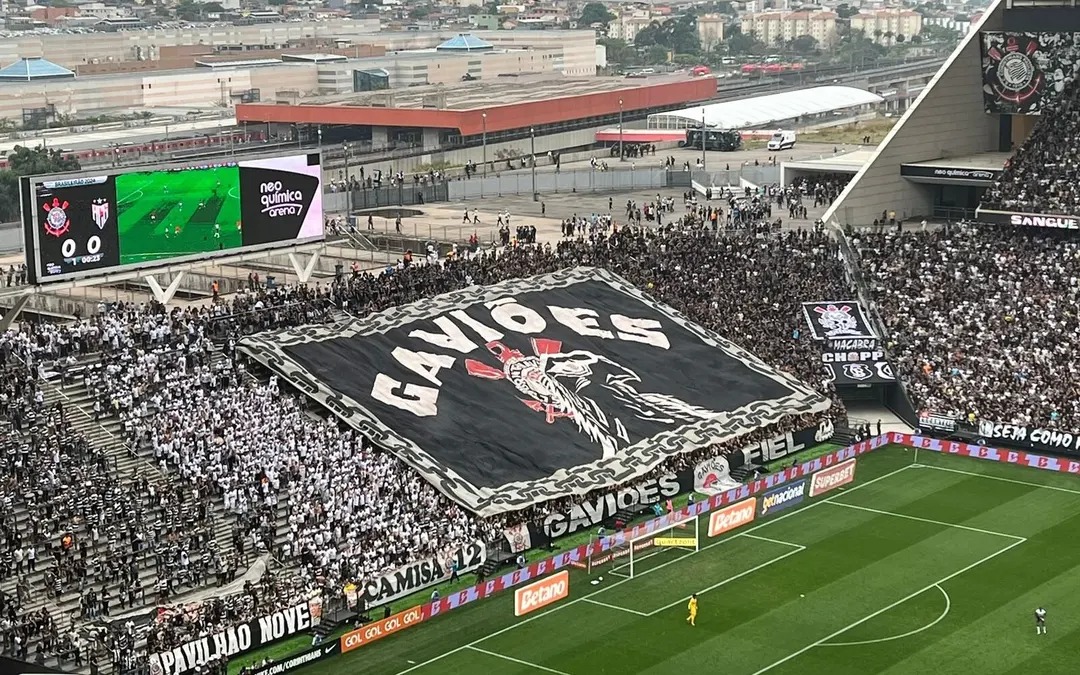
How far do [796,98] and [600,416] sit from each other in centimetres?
10627

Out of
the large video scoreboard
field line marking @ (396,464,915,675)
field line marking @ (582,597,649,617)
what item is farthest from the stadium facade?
field line marking @ (582,597,649,617)

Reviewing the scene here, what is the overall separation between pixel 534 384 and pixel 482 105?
75.0m

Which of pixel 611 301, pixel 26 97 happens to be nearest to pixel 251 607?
pixel 611 301

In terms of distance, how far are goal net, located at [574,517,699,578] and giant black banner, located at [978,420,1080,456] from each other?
1646cm

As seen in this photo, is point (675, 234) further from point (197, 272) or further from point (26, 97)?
point (26, 97)

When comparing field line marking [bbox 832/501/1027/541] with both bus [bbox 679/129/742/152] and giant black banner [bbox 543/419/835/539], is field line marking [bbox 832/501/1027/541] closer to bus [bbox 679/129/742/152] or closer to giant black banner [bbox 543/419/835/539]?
giant black banner [bbox 543/419/835/539]

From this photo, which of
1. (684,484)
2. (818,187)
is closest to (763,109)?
(818,187)

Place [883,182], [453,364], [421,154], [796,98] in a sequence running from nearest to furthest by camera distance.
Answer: [453,364] → [883,182] → [421,154] → [796,98]

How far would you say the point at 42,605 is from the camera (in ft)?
145

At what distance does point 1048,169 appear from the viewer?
79.2 meters

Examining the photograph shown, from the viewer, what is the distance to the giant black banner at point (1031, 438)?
6266cm

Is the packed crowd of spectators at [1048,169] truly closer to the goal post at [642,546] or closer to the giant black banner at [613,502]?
the giant black banner at [613,502]

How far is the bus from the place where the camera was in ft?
441

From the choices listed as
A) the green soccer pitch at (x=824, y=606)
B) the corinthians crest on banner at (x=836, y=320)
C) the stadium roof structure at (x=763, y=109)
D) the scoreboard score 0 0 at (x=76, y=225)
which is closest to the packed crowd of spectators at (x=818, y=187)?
the corinthians crest on banner at (x=836, y=320)
